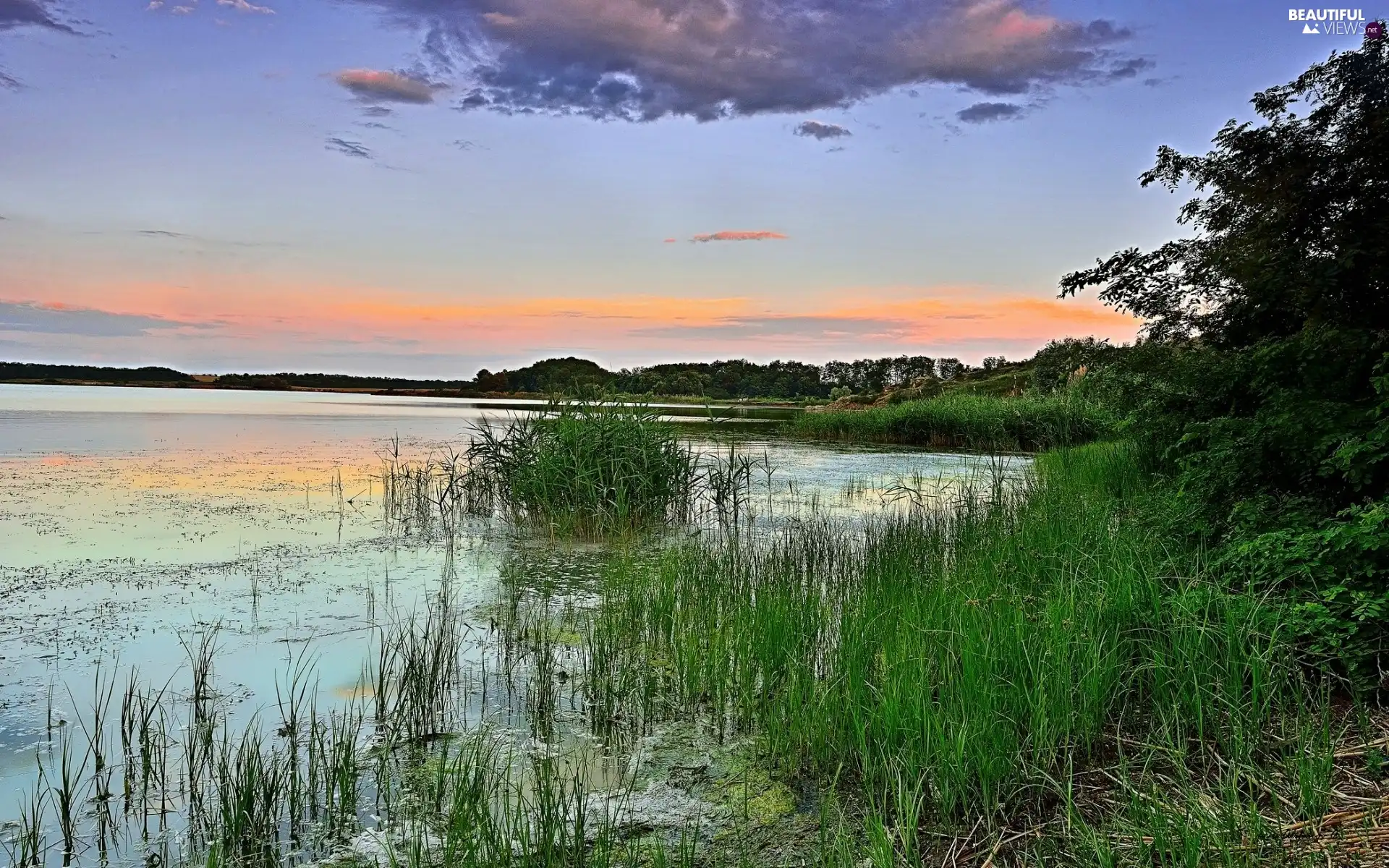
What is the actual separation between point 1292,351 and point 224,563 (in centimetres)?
927

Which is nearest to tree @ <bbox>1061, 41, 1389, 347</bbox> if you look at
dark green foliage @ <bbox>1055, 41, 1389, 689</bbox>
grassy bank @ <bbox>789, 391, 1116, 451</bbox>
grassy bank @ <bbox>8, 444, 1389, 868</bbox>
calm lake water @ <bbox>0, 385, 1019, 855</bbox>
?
dark green foliage @ <bbox>1055, 41, 1389, 689</bbox>

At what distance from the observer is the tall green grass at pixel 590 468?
9891mm

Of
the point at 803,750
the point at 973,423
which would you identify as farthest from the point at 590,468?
the point at 973,423

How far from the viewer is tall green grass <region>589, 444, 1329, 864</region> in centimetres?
297

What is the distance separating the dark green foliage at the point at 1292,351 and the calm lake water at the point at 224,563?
13.5 ft

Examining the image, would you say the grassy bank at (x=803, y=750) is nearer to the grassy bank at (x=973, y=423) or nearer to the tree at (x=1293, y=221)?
the tree at (x=1293, y=221)

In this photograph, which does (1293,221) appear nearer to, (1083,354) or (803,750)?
(1083,354)

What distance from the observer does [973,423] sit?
23.4m

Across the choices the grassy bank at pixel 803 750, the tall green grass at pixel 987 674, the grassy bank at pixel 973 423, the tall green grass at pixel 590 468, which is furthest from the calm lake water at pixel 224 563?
the grassy bank at pixel 973 423

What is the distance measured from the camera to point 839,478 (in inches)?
615

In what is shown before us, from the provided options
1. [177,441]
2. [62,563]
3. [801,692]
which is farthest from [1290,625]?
[177,441]

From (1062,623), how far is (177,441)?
22.5 metres

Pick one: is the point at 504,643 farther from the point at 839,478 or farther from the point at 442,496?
the point at 839,478

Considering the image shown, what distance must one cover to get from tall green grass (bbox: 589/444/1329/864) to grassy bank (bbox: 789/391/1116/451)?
16570 mm
